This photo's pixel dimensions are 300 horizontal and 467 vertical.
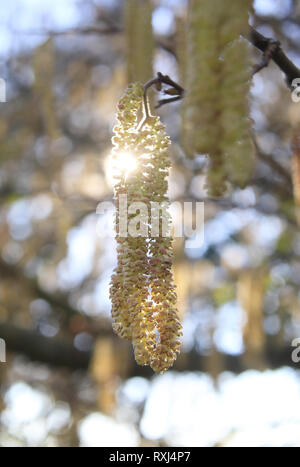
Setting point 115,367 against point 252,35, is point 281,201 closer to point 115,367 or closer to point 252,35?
point 115,367

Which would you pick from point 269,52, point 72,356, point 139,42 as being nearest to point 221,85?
point 269,52

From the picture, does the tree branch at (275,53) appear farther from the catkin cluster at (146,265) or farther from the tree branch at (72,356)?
the tree branch at (72,356)

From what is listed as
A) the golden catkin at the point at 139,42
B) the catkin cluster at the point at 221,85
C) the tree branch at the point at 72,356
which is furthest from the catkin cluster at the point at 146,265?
the tree branch at the point at 72,356

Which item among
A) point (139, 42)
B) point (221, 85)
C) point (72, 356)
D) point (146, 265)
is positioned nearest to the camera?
point (221, 85)

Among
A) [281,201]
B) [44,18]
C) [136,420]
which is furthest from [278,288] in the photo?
[44,18]

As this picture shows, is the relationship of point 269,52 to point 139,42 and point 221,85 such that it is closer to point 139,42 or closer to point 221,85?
point 221,85

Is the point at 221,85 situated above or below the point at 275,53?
below
